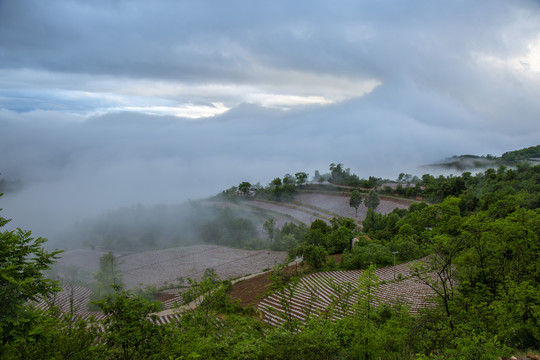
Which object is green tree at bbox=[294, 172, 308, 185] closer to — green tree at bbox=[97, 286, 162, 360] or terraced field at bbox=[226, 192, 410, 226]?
terraced field at bbox=[226, 192, 410, 226]

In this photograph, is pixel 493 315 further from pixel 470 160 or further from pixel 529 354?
pixel 470 160

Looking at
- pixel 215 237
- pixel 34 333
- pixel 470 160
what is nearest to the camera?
pixel 34 333

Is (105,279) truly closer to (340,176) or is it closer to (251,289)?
(251,289)

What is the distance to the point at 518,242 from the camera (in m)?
12.7

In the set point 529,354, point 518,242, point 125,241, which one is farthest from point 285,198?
point 529,354

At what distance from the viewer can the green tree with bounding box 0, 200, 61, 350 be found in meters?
6.10

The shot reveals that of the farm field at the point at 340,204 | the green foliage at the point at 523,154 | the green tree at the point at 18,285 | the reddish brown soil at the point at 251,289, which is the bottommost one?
the reddish brown soil at the point at 251,289

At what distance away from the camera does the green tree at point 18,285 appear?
610 centimetres

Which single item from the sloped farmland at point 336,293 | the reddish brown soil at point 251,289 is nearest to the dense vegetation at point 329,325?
the sloped farmland at point 336,293

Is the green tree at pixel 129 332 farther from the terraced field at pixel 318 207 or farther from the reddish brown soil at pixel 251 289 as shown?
the terraced field at pixel 318 207

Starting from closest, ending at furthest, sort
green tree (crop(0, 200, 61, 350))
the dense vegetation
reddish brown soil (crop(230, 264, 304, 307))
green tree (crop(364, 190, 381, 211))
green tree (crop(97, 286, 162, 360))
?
green tree (crop(0, 200, 61, 350)), the dense vegetation, green tree (crop(97, 286, 162, 360)), reddish brown soil (crop(230, 264, 304, 307)), green tree (crop(364, 190, 381, 211))

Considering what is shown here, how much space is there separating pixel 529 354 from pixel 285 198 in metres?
67.7

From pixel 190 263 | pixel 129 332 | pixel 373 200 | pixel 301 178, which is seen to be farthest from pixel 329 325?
pixel 301 178

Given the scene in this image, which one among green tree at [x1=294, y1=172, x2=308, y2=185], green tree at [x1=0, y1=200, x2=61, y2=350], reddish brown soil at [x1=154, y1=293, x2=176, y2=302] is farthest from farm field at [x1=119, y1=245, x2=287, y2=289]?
green tree at [x1=294, y1=172, x2=308, y2=185]
